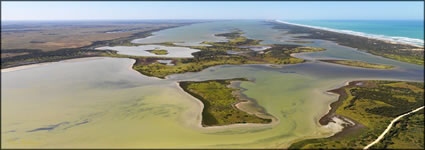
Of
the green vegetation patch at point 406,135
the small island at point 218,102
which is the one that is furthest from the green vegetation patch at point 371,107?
the small island at point 218,102

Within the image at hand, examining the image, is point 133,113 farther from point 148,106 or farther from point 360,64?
point 360,64

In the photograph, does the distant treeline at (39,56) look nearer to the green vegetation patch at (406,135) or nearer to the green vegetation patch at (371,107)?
the green vegetation patch at (371,107)

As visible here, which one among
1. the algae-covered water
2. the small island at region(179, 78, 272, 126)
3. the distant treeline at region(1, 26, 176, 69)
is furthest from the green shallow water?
the distant treeline at region(1, 26, 176, 69)

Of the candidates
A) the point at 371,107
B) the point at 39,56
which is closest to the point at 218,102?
the point at 371,107

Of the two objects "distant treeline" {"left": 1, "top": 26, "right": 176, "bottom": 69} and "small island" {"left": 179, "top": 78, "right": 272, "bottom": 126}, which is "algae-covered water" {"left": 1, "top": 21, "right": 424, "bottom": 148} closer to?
"small island" {"left": 179, "top": 78, "right": 272, "bottom": 126}

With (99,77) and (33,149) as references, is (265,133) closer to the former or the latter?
(33,149)

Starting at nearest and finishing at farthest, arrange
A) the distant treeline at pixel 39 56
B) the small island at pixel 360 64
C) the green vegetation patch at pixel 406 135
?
1. the green vegetation patch at pixel 406 135
2. the small island at pixel 360 64
3. the distant treeline at pixel 39 56

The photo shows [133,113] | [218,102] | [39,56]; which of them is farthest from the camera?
[39,56]
